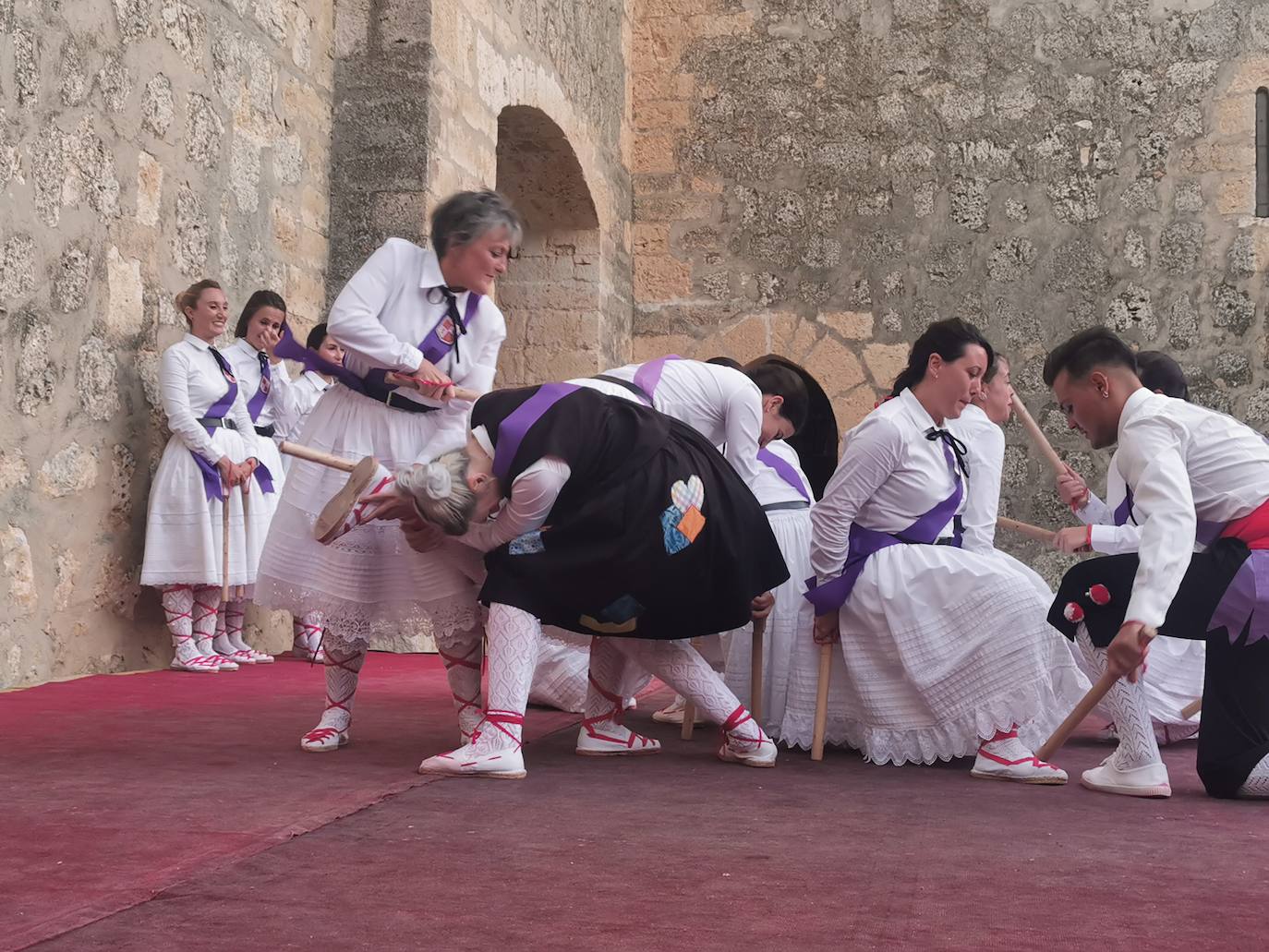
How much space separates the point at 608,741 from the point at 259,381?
118 inches

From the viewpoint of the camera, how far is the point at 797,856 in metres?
2.43

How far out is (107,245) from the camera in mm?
5184

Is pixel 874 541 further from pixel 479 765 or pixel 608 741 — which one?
pixel 479 765

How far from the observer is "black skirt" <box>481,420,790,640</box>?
324cm

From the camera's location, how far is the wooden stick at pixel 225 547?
18.2ft

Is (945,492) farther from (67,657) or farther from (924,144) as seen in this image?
(924,144)

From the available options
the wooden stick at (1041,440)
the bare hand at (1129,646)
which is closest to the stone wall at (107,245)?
the wooden stick at (1041,440)

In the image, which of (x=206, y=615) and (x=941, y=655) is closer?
(x=941, y=655)

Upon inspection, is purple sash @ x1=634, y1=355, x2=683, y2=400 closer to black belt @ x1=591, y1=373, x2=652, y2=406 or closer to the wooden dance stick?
black belt @ x1=591, y1=373, x2=652, y2=406

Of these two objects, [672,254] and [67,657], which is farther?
[672,254]

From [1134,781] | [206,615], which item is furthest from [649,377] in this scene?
[206,615]

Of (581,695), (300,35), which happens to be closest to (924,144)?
(300,35)

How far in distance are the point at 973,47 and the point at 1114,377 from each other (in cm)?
624

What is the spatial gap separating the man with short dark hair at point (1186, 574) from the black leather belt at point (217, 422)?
3.49 m
